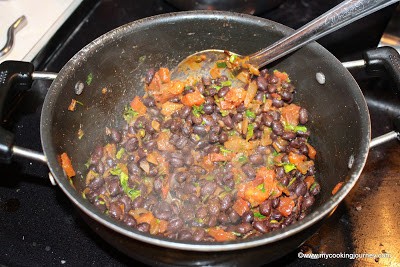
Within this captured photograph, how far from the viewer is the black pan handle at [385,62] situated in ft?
5.39

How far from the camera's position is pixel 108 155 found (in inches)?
75.7

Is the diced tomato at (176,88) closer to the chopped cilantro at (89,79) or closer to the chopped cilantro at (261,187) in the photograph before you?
the chopped cilantro at (89,79)

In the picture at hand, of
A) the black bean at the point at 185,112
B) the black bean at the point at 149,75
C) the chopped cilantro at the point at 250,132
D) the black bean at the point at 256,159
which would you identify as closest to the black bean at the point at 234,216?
the black bean at the point at 256,159

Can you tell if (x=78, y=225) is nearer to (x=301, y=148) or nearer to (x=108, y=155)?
(x=108, y=155)

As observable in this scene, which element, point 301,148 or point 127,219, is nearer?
point 127,219

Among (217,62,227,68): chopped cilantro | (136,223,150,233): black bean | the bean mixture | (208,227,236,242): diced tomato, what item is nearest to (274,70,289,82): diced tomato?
the bean mixture

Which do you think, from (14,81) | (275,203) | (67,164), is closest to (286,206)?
(275,203)

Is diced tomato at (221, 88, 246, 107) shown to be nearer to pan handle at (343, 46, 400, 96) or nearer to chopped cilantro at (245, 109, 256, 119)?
chopped cilantro at (245, 109, 256, 119)

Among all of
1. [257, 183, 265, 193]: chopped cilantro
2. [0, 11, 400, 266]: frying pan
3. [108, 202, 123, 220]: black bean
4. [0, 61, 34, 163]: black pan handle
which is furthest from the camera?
[257, 183, 265, 193]: chopped cilantro

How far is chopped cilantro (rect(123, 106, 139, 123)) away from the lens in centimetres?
202

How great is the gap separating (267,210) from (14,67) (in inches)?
39.2

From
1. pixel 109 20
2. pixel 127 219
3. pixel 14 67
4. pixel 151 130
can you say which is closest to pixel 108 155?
pixel 151 130

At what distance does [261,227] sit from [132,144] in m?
0.60

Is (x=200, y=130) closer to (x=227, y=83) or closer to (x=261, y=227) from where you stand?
(x=227, y=83)
